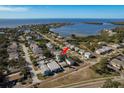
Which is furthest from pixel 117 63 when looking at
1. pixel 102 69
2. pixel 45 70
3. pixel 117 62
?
pixel 45 70

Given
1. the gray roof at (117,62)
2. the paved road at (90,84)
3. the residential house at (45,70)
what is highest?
the gray roof at (117,62)

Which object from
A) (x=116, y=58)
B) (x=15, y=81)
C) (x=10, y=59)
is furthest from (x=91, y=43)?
(x=15, y=81)

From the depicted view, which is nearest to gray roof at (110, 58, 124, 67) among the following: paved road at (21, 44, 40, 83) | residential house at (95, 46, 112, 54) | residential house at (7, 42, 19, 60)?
residential house at (95, 46, 112, 54)

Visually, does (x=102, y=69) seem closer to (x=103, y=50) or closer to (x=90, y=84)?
(x=90, y=84)

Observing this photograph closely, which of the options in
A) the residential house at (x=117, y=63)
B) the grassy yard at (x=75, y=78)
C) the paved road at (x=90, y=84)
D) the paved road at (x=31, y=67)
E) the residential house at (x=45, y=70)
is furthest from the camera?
the residential house at (x=117, y=63)

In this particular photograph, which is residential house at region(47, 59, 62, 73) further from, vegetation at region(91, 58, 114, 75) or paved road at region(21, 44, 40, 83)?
vegetation at region(91, 58, 114, 75)

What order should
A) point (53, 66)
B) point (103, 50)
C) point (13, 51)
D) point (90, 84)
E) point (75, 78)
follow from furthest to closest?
→ point (13, 51) < point (103, 50) < point (53, 66) < point (75, 78) < point (90, 84)

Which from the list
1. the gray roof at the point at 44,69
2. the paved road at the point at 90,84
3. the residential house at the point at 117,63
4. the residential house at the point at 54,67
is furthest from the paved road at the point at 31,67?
the residential house at the point at 117,63

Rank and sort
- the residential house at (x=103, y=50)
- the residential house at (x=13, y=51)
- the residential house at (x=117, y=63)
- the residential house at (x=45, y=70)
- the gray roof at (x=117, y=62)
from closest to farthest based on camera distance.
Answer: the residential house at (x=45, y=70) → the residential house at (x=117, y=63) → the gray roof at (x=117, y=62) → the residential house at (x=13, y=51) → the residential house at (x=103, y=50)

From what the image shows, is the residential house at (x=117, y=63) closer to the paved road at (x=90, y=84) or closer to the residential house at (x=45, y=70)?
the paved road at (x=90, y=84)

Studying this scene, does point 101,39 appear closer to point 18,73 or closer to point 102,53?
point 102,53
